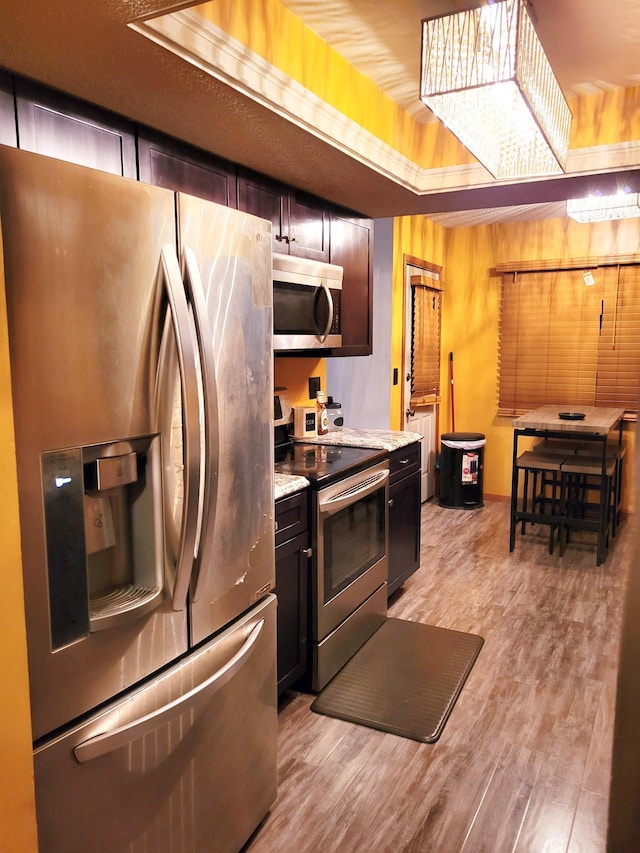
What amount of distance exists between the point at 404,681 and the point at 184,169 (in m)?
2.28

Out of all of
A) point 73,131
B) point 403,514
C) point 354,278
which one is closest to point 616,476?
point 403,514

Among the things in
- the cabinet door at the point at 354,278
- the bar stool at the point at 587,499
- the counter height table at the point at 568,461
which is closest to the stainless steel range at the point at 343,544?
the cabinet door at the point at 354,278

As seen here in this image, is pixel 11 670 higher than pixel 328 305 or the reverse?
the reverse

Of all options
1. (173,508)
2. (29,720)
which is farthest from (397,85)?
(29,720)

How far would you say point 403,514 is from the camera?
354cm

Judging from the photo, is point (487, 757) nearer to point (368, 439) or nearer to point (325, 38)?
point (368, 439)

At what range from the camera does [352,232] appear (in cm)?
334

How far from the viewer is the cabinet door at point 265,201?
246 centimetres

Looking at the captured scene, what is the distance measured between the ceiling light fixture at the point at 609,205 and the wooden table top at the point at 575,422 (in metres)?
1.36

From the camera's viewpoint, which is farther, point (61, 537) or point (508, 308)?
point (508, 308)

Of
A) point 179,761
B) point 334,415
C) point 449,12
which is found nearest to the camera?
point 179,761

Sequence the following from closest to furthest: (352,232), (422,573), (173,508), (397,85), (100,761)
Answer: (100,761)
(173,508)
(397,85)
(352,232)
(422,573)

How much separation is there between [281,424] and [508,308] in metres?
3.16

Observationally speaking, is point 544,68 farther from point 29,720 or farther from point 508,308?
point 508,308
